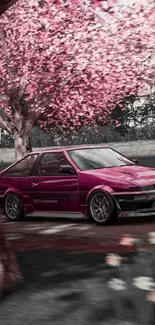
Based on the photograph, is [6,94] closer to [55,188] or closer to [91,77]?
[91,77]

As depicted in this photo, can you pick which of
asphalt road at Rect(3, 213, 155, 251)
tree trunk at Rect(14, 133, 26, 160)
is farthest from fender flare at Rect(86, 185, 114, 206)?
tree trunk at Rect(14, 133, 26, 160)

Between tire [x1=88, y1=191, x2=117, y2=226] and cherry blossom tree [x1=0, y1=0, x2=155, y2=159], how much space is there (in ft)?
38.6

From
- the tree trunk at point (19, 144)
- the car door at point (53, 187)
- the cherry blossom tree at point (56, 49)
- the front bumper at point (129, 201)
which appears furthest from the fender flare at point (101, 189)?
the tree trunk at point (19, 144)

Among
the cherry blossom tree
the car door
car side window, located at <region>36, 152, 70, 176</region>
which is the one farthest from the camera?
the cherry blossom tree

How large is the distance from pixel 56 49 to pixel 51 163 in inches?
406

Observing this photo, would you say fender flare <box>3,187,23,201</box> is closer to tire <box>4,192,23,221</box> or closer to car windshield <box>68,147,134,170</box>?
tire <box>4,192,23,221</box>

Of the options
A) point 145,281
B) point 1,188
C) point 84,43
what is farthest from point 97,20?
point 145,281

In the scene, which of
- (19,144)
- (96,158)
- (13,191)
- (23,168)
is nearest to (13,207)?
(13,191)

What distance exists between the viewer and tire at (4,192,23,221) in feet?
54.3

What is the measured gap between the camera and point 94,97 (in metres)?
28.9

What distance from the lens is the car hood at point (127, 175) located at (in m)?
14.3

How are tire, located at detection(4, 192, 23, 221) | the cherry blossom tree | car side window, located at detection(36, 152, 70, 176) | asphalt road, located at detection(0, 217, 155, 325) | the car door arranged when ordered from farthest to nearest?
the cherry blossom tree, tire, located at detection(4, 192, 23, 221), car side window, located at detection(36, 152, 70, 176), the car door, asphalt road, located at detection(0, 217, 155, 325)

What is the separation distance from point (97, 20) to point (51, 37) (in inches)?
88.0

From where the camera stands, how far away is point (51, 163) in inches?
634
